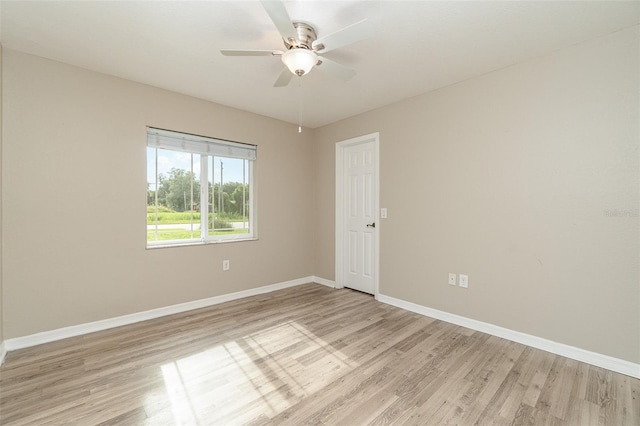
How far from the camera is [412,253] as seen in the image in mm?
3318

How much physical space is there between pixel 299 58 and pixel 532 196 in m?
2.29

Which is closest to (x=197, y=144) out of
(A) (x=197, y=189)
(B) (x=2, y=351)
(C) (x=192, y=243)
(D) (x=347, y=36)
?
(A) (x=197, y=189)

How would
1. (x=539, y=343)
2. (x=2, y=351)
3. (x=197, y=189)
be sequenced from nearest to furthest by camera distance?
(x=2, y=351), (x=539, y=343), (x=197, y=189)

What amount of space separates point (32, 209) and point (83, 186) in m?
0.41

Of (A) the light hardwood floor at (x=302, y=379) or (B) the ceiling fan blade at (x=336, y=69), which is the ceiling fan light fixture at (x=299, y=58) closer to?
(B) the ceiling fan blade at (x=336, y=69)

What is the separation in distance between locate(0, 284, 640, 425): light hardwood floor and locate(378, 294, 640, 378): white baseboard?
76 millimetres

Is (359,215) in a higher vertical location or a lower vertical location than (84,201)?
lower

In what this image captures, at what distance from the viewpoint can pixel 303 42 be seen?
1992 mm

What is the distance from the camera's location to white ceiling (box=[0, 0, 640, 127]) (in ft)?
6.09

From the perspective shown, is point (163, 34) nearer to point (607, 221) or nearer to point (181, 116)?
point (181, 116)

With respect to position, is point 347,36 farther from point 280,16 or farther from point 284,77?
point 284,77

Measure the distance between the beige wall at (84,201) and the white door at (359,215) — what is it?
5.70ft

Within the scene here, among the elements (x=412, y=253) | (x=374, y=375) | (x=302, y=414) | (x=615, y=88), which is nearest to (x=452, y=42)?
(x=615, y=88)

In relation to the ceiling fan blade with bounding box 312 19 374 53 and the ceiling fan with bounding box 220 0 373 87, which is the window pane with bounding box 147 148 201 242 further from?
the ceiling fan blade with bounding box 312 19 374 53
